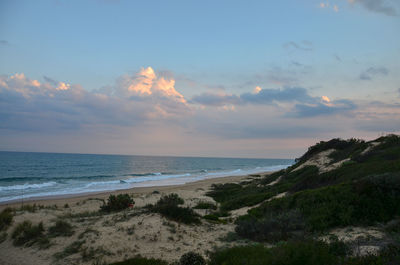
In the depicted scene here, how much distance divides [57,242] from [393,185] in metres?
13.5

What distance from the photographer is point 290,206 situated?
13016 millimetres

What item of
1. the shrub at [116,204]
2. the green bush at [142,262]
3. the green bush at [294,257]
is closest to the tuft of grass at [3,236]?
the shrub at [116,204]

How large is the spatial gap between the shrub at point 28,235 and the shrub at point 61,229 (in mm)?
361

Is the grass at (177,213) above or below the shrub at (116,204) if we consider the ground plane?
above

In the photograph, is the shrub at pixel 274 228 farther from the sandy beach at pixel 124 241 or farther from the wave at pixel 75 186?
the wave at pixel 75 186

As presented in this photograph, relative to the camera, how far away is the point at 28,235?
1068cm

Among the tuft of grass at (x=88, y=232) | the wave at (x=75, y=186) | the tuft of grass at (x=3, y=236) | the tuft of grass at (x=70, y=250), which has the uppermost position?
the tuft of grass at (x=88, y=232)

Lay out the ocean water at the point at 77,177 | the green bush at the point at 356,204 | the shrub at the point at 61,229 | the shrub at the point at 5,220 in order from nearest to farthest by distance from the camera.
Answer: the green bush at the point at 356,204, the shrub at the point at 61,229, the shrub at the point at 5,220, the ocean water at the point at 77,177

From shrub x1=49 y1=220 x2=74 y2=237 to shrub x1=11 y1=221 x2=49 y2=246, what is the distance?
1.18 ft

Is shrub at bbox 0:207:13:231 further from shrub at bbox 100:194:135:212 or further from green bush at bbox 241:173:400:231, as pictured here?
green bush at bbox 241:173:400:231

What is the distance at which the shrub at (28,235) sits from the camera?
10250 millimetres

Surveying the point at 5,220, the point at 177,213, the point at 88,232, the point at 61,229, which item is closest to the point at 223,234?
the point at 177,213

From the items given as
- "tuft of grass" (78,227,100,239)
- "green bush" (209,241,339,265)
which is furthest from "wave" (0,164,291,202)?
"green bush" (209,241,339,265)

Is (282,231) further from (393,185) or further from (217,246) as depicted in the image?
(393,185)
